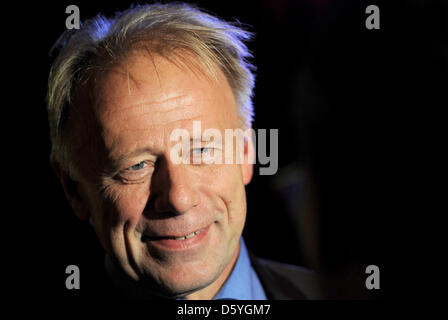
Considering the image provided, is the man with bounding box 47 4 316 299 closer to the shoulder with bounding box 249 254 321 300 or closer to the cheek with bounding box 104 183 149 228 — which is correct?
the cheek with bounding box 104 183 149 228

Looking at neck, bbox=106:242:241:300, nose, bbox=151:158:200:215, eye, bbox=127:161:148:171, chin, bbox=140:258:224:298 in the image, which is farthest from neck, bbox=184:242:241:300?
eye, bbox=127:161:148:171

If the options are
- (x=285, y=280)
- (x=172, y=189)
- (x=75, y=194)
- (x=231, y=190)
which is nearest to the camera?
(x=172, y=189)

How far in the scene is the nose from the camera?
1386 millimetres

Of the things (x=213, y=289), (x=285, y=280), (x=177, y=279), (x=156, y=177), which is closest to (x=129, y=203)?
(x=156, y=177)

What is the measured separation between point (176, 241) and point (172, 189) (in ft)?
0.63

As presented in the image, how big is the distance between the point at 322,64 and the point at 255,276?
102 centimetres

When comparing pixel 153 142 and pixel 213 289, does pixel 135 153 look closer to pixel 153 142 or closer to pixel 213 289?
pixel 153 142

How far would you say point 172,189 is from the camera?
1.39 m

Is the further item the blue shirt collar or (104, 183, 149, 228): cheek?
the blue shirt collar

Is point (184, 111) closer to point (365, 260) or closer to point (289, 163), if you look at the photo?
point (289, 163)

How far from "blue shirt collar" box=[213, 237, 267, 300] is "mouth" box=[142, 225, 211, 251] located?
11.8 inches

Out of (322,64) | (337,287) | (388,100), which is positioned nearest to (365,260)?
(337,287)

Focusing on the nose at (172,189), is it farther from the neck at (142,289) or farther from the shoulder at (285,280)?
the shoulder at (285,280)

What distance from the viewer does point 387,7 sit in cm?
191
